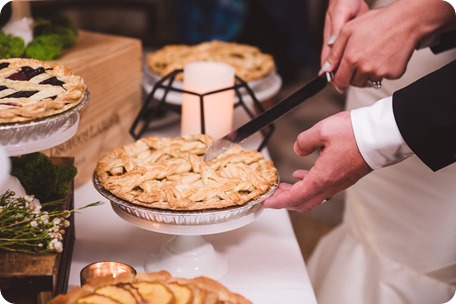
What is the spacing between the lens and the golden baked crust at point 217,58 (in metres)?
1.75

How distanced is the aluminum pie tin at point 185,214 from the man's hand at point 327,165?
0.07m

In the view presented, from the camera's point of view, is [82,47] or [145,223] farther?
[82,47]

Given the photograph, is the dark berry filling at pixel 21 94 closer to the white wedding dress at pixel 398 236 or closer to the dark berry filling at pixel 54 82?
the dark berry filling at pixel 54 82

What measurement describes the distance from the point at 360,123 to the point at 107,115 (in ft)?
2.44

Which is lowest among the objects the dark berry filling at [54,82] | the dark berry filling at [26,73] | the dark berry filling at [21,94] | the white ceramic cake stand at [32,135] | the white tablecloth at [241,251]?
the white tablecloth at [241,251]

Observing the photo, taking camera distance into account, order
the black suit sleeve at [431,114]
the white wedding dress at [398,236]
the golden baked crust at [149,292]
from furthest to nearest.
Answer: the white wedding dress at [398,236]
the black suit sleeve at [431,114]
the golden baked crust at [149,292]

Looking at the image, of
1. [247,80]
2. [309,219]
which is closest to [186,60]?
[247,80]

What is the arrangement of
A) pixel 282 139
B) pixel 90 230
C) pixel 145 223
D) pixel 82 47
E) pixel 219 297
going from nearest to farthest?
pixel 219 297 < pixel 145 223 < pixel 90 230 < pixel 82 47 < pixel 282 139

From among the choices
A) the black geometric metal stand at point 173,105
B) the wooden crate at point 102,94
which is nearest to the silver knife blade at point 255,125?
the black geometric metal stand at point 173,105

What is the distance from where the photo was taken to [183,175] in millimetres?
1095

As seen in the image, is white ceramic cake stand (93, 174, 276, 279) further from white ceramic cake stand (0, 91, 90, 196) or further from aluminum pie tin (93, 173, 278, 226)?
white ceramic cake stand (0, 91, 90, 196)

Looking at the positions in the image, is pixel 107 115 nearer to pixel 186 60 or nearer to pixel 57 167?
pixel 186 60

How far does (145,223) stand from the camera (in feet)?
3.37

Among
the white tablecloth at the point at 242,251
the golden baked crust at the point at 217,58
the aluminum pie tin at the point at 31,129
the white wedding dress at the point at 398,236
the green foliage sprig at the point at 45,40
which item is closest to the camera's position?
the aluminum pie tin at the point at 31,129
